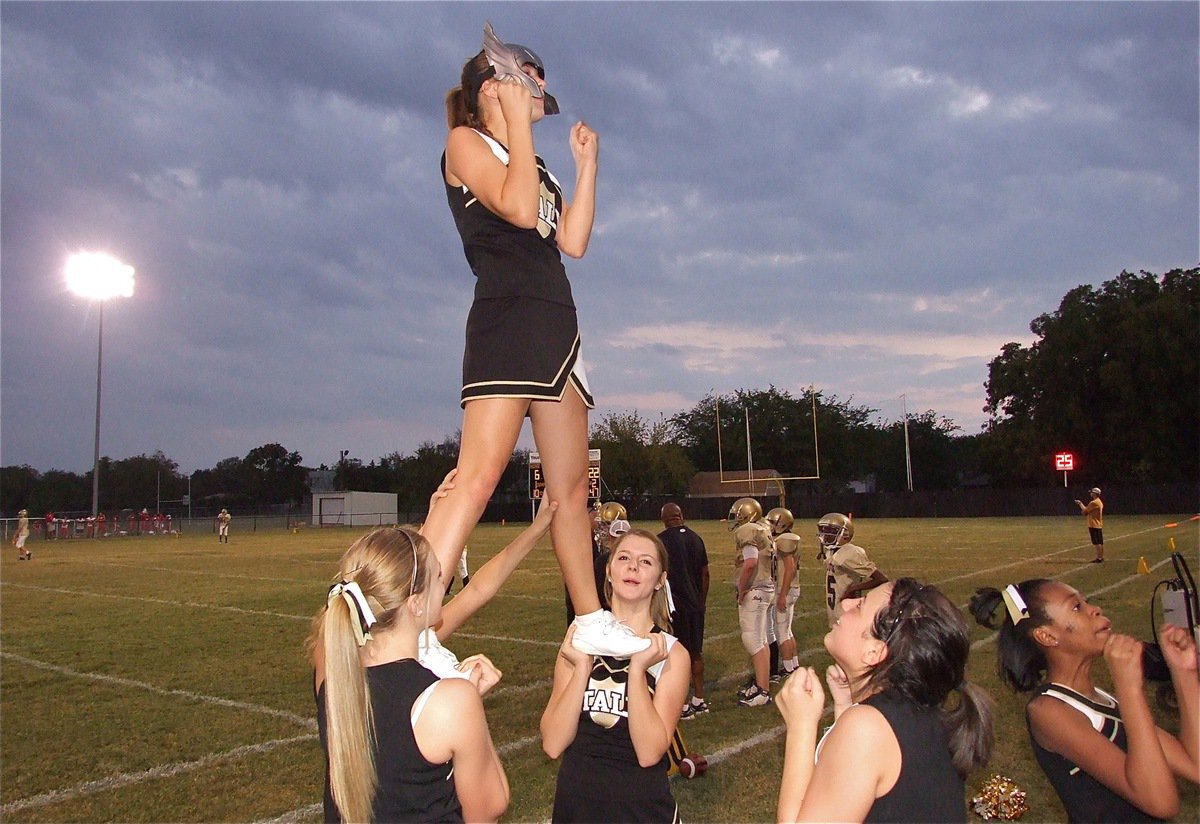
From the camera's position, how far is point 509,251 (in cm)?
262

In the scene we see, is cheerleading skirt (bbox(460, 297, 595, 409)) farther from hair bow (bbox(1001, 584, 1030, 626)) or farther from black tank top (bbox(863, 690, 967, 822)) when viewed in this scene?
hair bow (bbox(1001, 584, 1030, 626))

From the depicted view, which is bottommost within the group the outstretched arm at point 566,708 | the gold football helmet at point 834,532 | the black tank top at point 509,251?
the outstretched arm at point 566,708

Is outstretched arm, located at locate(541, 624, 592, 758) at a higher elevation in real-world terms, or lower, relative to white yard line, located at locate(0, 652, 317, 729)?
higher

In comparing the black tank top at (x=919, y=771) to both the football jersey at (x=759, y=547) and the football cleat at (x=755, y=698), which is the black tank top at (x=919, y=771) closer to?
the football cleat at (x=755, y=698)

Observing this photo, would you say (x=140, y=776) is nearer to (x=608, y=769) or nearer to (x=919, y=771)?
(x=608, y=769)

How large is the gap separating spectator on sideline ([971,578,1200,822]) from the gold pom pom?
1.91 metres

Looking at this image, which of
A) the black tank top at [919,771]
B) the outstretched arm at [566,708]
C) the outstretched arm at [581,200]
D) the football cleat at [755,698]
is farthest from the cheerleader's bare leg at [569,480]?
the football cleat at [755,698]

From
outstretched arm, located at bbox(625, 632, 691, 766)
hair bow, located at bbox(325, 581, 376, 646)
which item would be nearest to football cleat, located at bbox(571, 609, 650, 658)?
outstretched arm, located at bbox(625, 632, 691, 766)

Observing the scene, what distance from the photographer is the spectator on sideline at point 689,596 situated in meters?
8.01

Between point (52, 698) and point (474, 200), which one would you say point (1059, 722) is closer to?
point (474, 200)

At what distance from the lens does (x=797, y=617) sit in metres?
12.8

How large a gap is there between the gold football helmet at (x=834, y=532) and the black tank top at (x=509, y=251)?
686 centimetres

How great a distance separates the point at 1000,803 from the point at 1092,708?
87.2 inches

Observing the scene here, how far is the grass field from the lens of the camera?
17.2ft
